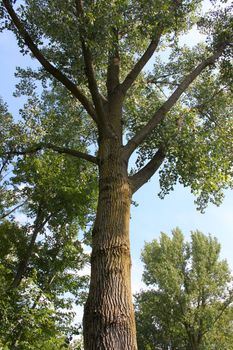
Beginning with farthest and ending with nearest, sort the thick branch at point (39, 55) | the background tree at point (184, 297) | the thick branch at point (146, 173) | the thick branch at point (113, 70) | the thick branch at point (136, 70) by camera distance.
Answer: the background tree at point (184, 297), the thick branch at point (113, 70), the thick branch at point (136, 70), the thick branch at point (39, 55), the thick branch at point (146, 173)

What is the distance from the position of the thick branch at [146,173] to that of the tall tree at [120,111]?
0.03m

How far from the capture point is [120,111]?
26.7 feet

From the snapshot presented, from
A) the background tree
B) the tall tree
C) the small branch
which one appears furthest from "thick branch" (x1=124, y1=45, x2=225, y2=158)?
the background tree

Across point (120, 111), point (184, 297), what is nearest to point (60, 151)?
point (120, 111)

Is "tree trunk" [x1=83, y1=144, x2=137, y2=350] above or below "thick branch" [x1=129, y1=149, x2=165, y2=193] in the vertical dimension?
below

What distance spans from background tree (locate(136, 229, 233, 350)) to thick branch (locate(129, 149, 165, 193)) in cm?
1997

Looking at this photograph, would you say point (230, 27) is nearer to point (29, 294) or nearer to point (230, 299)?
point (29, 294)

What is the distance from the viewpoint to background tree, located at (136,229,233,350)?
25.5 metres

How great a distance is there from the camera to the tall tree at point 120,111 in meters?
5.24

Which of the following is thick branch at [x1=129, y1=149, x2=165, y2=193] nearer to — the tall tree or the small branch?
the tall tree

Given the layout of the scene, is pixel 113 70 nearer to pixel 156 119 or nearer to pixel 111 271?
pixel 156 119

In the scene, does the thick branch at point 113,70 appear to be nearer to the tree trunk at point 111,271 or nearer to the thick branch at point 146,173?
the thick branch at point 146,173

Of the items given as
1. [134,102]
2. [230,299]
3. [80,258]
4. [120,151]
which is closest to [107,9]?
[120,151]

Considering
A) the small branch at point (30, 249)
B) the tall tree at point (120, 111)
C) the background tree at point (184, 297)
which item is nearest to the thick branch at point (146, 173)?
the tall tree at point (120, 111)
